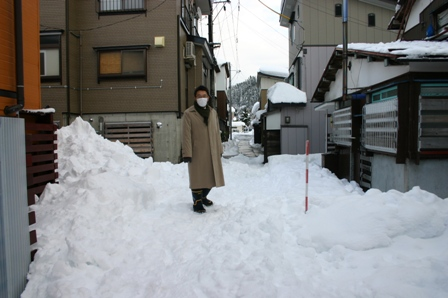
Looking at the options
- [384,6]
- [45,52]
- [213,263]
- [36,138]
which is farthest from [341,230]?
[384,6]

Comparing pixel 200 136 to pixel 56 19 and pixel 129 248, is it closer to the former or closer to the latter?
pixel 129 248

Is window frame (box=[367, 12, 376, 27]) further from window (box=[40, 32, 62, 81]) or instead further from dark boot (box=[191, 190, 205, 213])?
dark boot (box=[191, 190, 205, 213])

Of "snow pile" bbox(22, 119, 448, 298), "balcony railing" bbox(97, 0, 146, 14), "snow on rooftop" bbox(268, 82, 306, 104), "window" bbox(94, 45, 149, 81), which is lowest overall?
"snow pile" bbox(22, 119, 448, 298)

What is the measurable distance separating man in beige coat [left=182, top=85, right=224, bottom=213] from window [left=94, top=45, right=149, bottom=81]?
27.4 ft

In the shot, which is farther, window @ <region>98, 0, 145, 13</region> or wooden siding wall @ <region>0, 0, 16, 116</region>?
window @ <region>98, 0, 145, 13</region>

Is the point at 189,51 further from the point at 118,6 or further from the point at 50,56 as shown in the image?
the point at 50,56

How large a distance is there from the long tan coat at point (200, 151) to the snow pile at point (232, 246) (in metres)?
0.56

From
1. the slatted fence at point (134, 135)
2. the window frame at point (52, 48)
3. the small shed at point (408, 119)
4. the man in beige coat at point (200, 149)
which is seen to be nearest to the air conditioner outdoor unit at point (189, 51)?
the slatted fence at point (134, 135)

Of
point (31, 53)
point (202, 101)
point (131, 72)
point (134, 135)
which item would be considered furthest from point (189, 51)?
point (31, 53)

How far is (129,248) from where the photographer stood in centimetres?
390

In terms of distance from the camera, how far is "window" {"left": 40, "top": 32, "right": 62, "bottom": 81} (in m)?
12.6

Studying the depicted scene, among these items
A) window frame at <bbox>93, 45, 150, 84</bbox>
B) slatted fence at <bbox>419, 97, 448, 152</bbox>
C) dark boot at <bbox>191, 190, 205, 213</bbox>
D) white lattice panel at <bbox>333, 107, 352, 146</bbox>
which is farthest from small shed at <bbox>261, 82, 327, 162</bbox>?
dark boot at <bbox>191, 190, 205, 213</bbox>

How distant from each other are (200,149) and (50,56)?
404 inches

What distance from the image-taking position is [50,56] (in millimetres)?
12711
